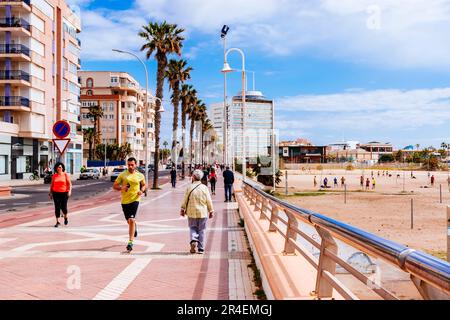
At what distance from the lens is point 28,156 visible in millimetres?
54438

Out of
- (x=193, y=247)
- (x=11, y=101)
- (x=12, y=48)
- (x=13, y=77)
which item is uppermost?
(x=12, y=48)

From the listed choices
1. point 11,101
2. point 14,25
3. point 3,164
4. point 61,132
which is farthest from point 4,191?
point 14,25

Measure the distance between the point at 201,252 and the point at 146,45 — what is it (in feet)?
95.5

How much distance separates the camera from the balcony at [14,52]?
167 ft

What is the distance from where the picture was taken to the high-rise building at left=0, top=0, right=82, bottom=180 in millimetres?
50844

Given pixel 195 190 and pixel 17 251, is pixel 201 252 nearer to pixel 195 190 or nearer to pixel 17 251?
pixel 195 190

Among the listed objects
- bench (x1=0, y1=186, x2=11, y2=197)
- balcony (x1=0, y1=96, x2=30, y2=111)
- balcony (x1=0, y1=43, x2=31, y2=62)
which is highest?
balcony (x1=0, y1=43, x2=31, y2=62)

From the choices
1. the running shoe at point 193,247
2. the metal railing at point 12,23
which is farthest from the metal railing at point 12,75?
the running shoe at point 193,247

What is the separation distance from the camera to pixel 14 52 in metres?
51.4

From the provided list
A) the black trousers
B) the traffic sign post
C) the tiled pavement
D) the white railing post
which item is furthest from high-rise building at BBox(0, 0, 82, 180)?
the white railing post

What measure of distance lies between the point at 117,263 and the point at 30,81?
49.3 meters

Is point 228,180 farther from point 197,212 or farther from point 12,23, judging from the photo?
point 12,23

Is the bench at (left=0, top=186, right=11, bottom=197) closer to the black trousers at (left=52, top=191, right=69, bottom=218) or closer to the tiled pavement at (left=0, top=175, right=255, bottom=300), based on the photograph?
the tiled pavement at (left=0, top=175, right=255, bottom=300)

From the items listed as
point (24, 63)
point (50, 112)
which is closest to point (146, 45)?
point (24, 63)
